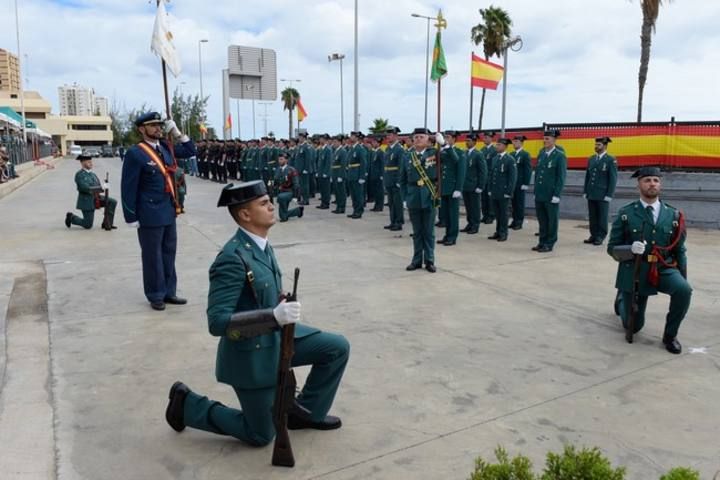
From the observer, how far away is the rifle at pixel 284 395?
9.39 feet

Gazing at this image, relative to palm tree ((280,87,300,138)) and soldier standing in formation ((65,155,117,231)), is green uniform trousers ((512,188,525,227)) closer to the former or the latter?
soldier standing in formation ((65,155,117,231))

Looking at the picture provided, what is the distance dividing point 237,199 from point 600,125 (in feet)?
39.1

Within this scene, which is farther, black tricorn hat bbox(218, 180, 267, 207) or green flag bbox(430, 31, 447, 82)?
green flag bbox(430, 31, 447, 82)

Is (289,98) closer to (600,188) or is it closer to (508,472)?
(600,188)

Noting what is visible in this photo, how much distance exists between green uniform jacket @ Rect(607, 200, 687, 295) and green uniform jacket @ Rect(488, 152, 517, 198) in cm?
570

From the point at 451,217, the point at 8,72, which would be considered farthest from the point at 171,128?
the point at 8,72

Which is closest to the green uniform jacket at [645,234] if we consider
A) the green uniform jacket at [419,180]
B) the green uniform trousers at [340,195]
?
the green uniform jacket at [419,180]

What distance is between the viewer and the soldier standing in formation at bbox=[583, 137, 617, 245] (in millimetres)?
10078

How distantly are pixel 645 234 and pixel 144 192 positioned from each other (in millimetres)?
4638

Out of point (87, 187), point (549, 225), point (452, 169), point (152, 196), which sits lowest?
point (549, 225)

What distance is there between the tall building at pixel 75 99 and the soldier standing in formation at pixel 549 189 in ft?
562

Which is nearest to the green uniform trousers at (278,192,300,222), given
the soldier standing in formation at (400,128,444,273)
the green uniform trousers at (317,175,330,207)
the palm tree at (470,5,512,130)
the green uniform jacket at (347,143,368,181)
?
the green uniform jacket at (347,143,368,181)

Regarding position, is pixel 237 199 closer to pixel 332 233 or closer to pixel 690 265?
pixel 690 265

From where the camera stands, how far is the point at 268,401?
3082 mm
